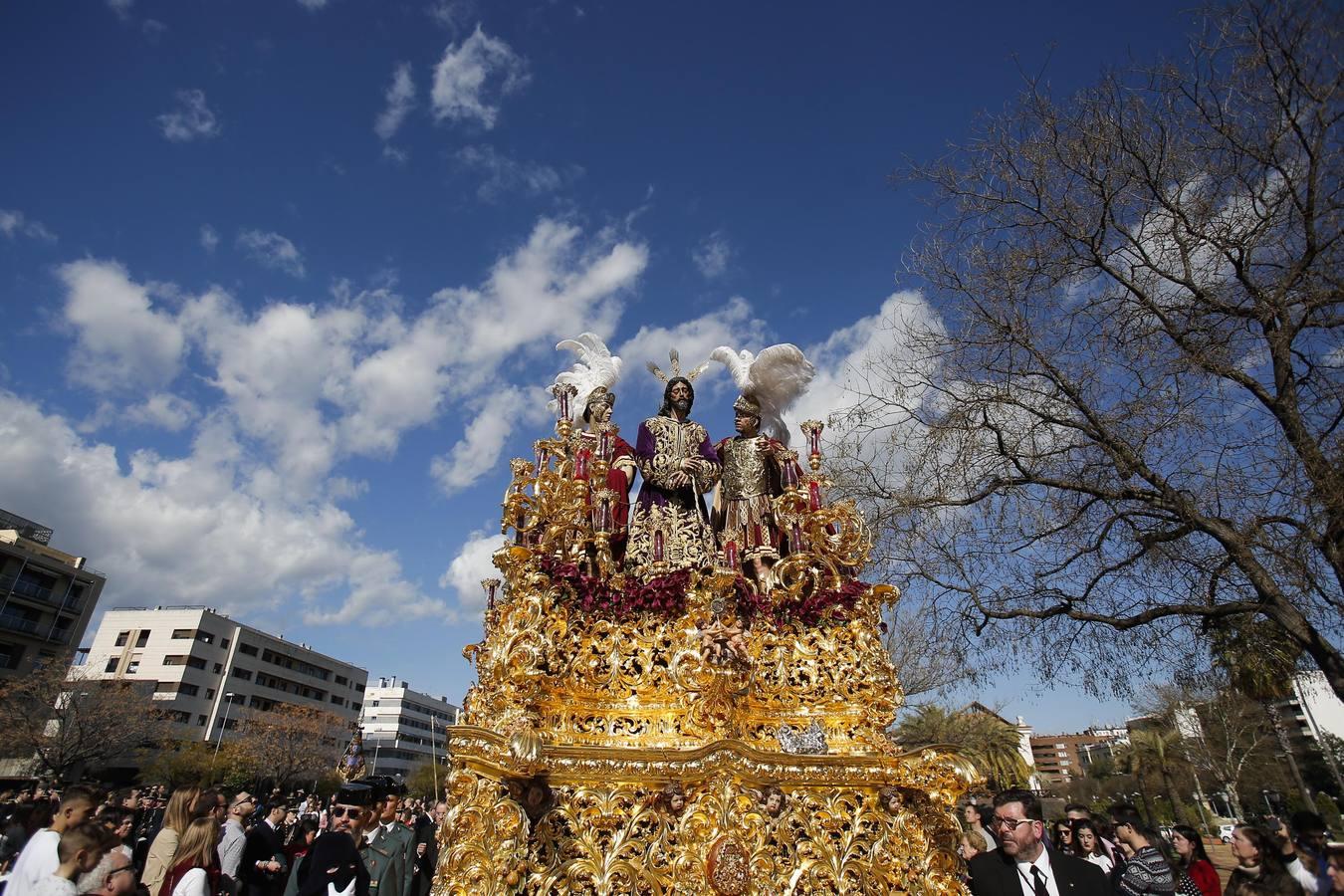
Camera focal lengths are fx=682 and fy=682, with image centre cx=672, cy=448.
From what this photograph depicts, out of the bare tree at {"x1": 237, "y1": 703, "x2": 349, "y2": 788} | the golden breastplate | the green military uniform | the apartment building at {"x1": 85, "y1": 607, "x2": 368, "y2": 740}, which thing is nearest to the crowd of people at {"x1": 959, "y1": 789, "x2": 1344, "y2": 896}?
the golden breastplate

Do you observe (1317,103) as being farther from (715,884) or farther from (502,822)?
(502,822)

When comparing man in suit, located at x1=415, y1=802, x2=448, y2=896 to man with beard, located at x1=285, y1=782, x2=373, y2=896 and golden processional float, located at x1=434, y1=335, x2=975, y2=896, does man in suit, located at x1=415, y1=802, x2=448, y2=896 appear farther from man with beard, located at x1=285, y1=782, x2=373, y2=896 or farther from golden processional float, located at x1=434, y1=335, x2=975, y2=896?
golden processional float, located at x1=434, y1=335, x2=975, y2=896

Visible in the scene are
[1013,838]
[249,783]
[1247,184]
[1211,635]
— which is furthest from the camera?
[249,783]

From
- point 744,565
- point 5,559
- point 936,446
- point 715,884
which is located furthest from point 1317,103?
point 5,559

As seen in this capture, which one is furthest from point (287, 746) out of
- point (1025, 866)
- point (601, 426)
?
point (1025, 866)

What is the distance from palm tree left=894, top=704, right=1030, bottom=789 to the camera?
35344mm

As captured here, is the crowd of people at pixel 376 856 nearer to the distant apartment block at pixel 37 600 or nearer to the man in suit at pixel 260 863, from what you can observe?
the man in suit at pixel 260 863

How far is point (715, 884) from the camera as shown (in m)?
4.19

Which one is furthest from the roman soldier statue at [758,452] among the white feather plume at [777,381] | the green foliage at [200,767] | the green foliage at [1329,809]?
the green foliage at [200,767]

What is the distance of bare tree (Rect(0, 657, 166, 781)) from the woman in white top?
1583 inches

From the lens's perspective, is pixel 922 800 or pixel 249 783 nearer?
pixel 922 800

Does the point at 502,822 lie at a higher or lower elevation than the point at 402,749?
lower

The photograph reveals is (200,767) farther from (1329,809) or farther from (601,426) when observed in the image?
(1329,809)

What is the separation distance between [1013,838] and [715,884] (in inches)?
68.9
